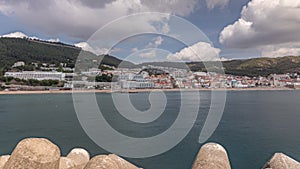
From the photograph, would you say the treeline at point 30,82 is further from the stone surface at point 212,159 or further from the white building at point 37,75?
the stone surface at point 212,159

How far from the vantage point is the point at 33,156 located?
4258 mm

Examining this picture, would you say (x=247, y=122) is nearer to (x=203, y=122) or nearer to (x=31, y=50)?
(x=203, y=122)

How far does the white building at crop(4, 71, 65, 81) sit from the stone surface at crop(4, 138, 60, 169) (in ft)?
417

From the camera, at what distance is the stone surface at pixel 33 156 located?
4.25m

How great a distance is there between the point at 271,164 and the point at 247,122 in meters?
32.1

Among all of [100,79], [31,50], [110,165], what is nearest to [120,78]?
[100,79]

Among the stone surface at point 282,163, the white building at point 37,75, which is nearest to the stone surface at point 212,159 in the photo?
the stone surface at point 282,163

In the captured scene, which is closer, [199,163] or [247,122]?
[199,163]

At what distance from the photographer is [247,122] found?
120ft

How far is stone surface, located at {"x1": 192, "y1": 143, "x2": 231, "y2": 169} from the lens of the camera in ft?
17.5

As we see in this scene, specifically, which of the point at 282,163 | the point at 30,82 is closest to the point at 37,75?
the point at 30,82

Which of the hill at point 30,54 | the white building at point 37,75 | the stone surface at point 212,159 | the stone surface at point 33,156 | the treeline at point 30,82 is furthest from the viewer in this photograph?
the hill at point 30,54

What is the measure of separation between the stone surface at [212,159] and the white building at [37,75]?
416ft

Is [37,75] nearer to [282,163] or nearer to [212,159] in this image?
[212,159]
